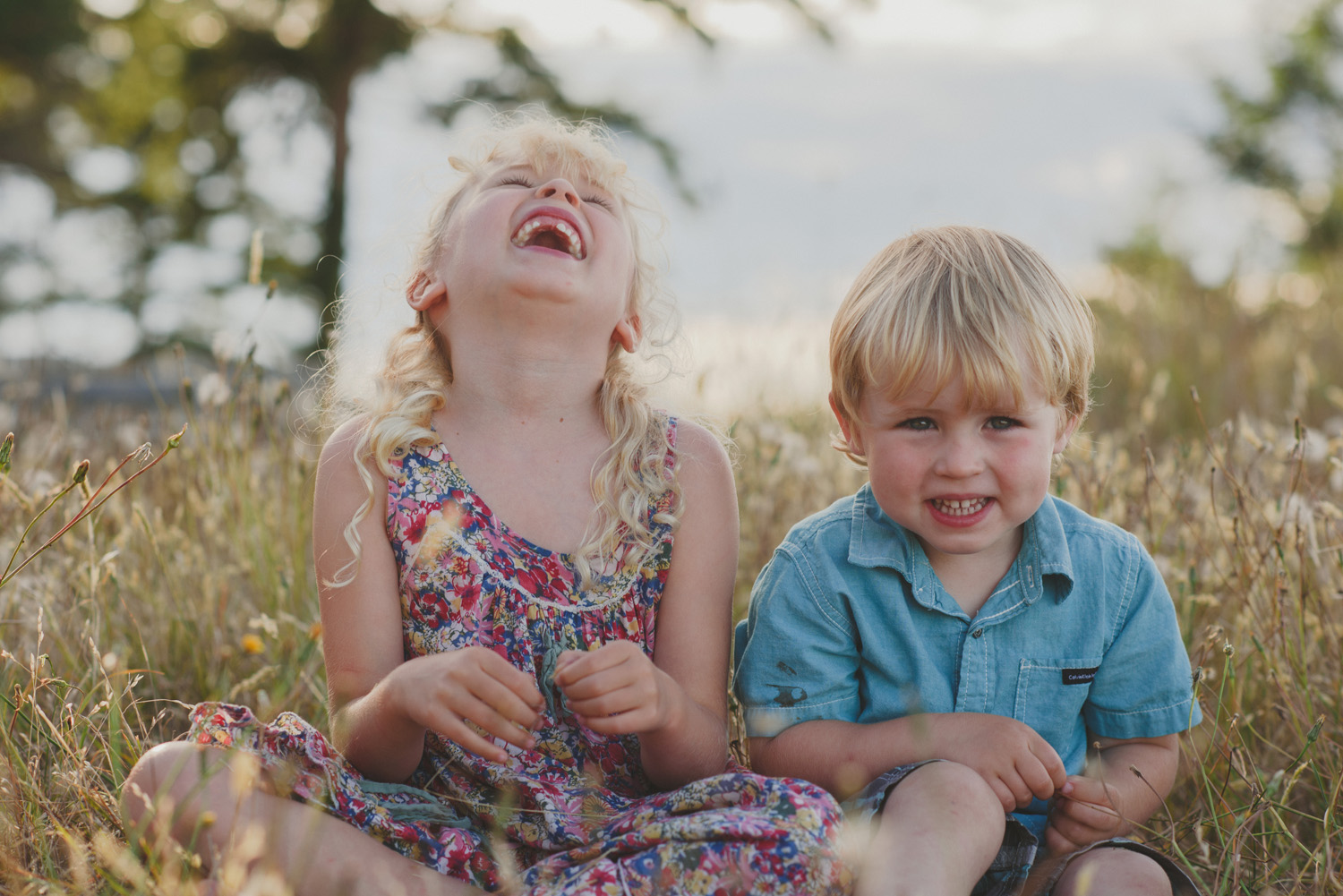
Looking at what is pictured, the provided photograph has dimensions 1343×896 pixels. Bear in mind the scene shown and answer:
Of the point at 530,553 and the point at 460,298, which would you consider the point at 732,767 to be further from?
the point at 460,298

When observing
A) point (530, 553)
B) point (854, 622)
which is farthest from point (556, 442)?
point (854, 622)

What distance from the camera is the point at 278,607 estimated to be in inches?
104

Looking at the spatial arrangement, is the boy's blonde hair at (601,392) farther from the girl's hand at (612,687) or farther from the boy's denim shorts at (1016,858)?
the boy's denim shorts at (1016,858)

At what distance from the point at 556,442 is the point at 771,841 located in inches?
33.6

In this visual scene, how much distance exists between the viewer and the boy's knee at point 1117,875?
1.66 metres

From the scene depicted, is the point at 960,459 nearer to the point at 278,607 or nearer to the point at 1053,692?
the point at 1053,692

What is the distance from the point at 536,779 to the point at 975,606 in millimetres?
819

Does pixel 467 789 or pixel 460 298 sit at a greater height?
pixel 460 298

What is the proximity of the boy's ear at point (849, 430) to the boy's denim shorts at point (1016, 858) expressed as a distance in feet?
1.79

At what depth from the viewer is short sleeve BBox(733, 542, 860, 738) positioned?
187cm

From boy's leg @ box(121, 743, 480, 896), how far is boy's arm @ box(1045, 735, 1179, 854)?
0.94 m

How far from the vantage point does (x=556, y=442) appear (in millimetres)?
2057

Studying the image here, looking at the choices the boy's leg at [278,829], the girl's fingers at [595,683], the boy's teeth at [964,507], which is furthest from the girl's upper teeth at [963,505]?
the boy's leg at [278,829]

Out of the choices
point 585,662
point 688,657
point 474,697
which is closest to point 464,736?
point 474,697
